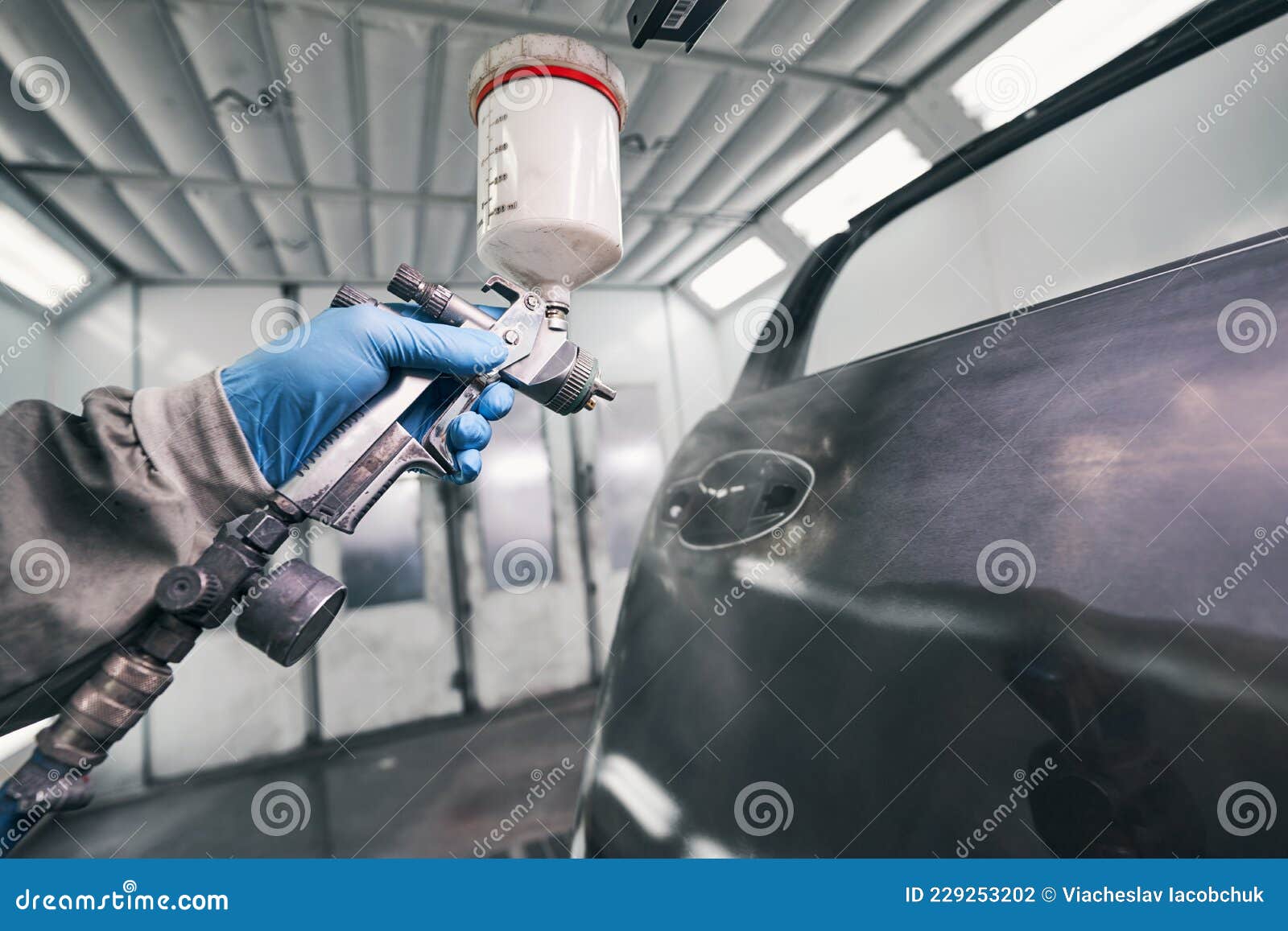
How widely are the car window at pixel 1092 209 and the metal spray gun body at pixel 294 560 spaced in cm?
60

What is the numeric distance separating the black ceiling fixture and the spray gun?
0.16 metres

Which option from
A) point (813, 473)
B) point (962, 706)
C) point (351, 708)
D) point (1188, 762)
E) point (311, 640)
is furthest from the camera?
point (351, 708)

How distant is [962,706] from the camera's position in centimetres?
55

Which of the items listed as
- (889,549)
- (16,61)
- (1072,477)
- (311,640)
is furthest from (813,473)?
(16,61)

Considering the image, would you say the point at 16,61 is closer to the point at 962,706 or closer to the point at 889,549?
the point at 889,549

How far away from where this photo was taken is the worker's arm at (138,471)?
0.61 m

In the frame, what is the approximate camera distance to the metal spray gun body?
56 cm

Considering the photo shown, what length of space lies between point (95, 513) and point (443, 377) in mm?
425

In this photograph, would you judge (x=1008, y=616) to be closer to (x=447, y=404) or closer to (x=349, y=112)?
(x=447, y=404)

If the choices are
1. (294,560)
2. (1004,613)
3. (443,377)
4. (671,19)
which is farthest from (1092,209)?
(294,560)

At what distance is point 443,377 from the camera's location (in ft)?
2.74

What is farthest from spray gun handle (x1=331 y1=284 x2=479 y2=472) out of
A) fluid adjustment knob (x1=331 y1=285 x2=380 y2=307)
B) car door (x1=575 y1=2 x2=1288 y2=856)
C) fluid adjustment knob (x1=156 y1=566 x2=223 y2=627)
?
car door (x1=575 y1=2 x2=1288 y2=856)

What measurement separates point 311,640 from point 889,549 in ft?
2.27

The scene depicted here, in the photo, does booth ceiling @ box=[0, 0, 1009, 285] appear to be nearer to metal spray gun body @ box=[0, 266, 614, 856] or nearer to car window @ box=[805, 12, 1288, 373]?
car window @ box=[805, 12, 1288, 373]
